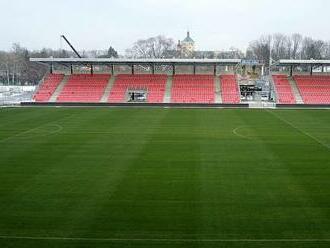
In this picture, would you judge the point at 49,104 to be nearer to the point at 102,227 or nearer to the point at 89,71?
the point at 89,71

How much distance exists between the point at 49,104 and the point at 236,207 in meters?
36.4

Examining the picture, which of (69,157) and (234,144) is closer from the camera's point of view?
(69,157)

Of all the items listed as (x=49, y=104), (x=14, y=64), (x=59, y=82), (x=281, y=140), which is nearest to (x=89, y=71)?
(x=59, y=82)

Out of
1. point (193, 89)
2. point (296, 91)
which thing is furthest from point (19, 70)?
point (296, 91)

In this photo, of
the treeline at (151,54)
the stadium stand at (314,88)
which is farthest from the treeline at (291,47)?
the stadium stand at (314,88)

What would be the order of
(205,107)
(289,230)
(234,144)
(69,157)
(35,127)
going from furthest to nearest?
(205,107) < (35,127) < (234,144) < (69,157) < (289,230)

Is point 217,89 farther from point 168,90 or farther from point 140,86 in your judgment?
point 140,86

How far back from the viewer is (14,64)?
346ft

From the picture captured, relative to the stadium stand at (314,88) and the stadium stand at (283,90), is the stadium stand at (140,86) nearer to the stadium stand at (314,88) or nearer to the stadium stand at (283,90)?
the stadium stand at (283,90)

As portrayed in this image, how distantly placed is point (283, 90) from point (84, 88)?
21930 mm

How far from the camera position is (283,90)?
47469 mm

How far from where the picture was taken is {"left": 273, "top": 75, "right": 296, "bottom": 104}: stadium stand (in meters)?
45.6

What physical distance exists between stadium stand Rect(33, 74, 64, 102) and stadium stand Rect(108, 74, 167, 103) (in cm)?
671

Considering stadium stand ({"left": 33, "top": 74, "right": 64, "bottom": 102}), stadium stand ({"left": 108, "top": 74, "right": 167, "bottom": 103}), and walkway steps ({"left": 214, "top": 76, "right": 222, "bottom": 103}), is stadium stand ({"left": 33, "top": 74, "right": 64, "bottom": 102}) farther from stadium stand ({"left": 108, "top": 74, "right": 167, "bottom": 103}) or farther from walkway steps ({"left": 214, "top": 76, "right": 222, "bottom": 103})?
walkway steps ({"left": 214, "top": 76, "right": 222, "bottom": 103})
